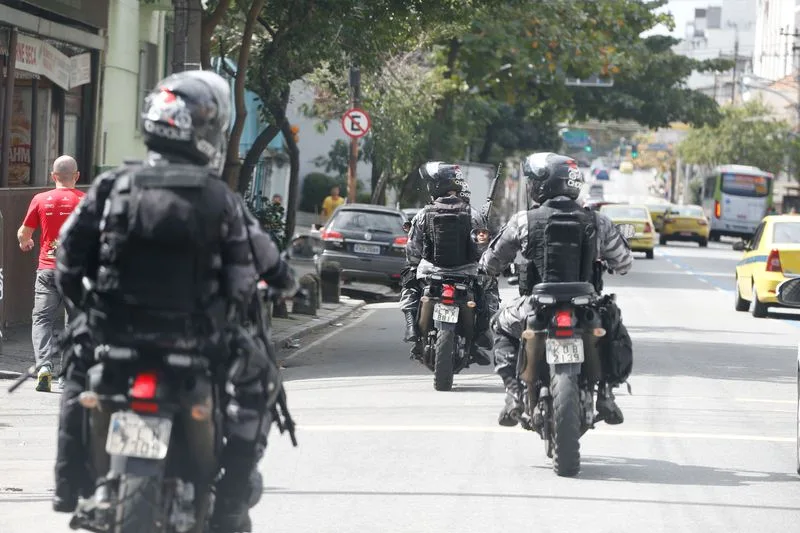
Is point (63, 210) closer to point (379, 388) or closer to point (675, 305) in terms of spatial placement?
point (379, 388)

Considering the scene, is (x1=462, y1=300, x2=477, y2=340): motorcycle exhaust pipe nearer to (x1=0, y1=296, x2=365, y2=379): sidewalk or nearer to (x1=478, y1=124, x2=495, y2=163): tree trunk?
(x1=0, y1=296, x2=365, y2=379): sidewalk

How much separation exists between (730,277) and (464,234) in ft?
83.3

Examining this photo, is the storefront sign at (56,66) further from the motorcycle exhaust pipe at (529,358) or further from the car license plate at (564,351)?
the car license plate at (564,351)

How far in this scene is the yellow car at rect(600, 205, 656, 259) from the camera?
4444 cm

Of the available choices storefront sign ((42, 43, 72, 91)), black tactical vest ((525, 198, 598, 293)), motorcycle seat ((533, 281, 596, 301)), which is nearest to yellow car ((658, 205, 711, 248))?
storefront sign ((42, 43, 72, 91))

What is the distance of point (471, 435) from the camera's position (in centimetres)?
1055

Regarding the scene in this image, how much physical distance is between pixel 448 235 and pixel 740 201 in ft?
188

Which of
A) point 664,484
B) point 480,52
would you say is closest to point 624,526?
point 664,484

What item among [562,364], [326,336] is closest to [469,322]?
[562,364]

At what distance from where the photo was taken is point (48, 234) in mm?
12242

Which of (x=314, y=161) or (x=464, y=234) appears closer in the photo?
(x=464, y=234)

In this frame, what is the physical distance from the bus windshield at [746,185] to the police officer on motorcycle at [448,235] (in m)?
56.9

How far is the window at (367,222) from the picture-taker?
26.5m

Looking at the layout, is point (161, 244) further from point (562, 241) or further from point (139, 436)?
point (562, 241)
